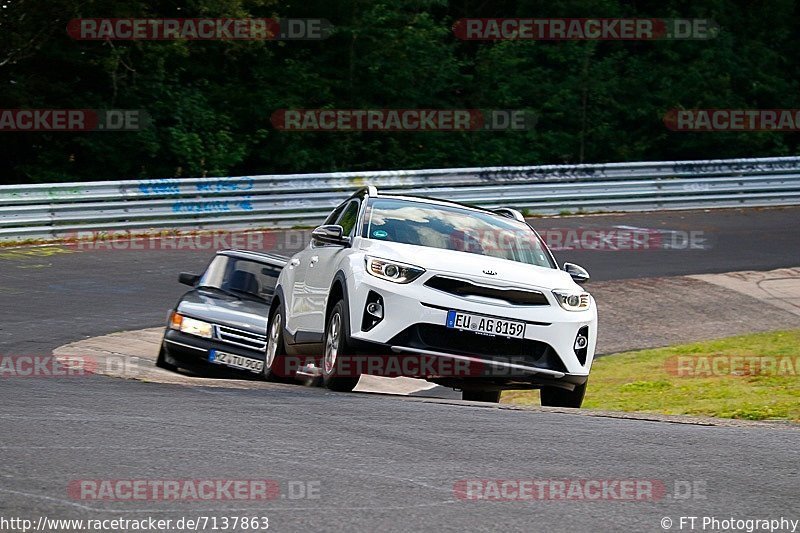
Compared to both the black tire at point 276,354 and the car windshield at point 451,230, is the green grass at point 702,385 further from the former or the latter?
the black tire at point 276,354

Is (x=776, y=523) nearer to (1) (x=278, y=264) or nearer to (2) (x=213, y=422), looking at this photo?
(2) (x=213, y=422)

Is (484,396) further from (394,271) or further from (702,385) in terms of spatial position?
(394,271)

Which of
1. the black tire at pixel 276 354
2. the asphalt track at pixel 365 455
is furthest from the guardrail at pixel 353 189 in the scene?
the asphalt track at pixel 365 455

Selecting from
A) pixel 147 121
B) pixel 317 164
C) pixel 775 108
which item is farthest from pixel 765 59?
pixel 147 121

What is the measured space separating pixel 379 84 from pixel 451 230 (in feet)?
73.5

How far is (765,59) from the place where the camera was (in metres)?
36.1

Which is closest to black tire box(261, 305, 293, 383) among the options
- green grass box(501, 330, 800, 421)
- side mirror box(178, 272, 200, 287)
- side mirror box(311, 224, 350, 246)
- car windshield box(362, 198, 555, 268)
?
side mirror box(311, 224, 350, 246)

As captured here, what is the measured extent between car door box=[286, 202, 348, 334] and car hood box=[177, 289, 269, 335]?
1535 mm

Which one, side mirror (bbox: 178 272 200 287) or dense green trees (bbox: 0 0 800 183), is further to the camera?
dense green trees (bbox: 0 0 800 183)

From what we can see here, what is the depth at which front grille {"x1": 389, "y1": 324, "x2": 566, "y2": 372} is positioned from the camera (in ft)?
31.1

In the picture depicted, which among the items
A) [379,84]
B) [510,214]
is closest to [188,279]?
[510,214]

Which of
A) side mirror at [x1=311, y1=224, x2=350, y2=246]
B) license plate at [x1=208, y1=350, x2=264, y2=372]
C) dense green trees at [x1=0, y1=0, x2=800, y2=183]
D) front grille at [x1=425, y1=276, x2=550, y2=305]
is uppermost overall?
dense green trees at [x1=0, y1=0, x2=800, y2=183]

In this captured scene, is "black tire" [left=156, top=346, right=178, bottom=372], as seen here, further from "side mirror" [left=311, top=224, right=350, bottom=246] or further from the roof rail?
the roof rail

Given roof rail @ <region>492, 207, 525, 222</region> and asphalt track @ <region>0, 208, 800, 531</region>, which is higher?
roof rail @ <region>492, 207, 525, 222</region>
